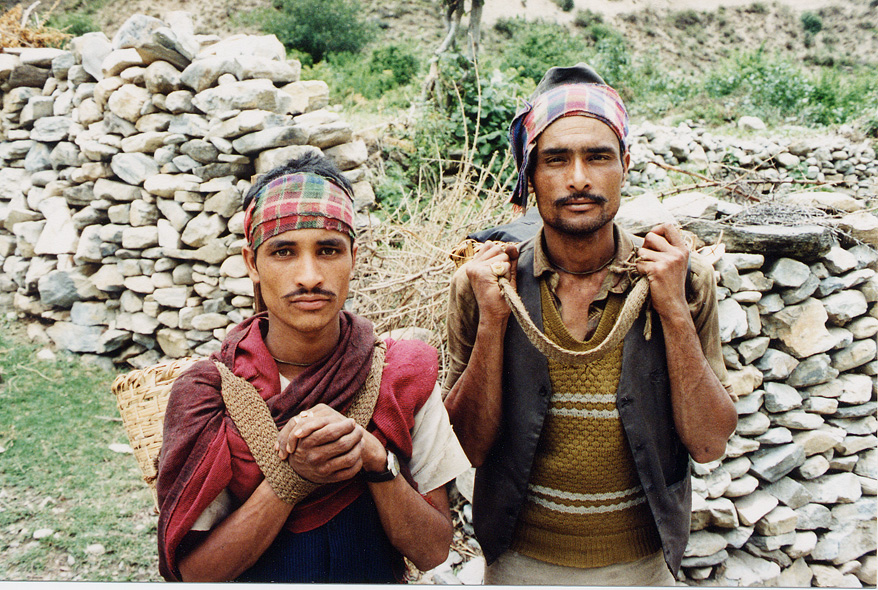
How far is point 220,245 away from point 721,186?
11.7 feet

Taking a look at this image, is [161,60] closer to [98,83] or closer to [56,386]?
[98,83]

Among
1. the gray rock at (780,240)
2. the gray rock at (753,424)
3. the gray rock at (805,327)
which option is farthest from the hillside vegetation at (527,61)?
the gray rock at (753,424)

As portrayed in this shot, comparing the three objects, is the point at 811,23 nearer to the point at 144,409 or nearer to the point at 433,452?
the point at 433,452

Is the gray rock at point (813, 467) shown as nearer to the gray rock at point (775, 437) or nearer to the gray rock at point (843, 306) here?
the gray rock at point (775, 437)

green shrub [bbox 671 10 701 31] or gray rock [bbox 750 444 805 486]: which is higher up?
green shrub [bbox 671 10 701 31]

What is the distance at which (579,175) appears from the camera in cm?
144

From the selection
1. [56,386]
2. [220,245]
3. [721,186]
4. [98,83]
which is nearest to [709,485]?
[721,186]

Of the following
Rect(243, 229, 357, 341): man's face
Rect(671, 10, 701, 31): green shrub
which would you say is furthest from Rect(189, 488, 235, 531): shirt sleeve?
Rect(671, 10, 701, 31): green shrub

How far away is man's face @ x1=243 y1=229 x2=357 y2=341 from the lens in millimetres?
1366

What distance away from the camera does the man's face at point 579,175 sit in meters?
1.45

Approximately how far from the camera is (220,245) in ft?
14.8

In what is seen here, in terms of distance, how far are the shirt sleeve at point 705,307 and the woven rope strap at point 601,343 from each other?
5.8 inches

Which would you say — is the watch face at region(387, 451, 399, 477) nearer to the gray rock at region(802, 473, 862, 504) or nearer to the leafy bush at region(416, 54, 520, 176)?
the gray rock at region(802, 473, 862, 504)

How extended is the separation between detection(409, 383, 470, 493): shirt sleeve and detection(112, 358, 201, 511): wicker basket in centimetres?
74
